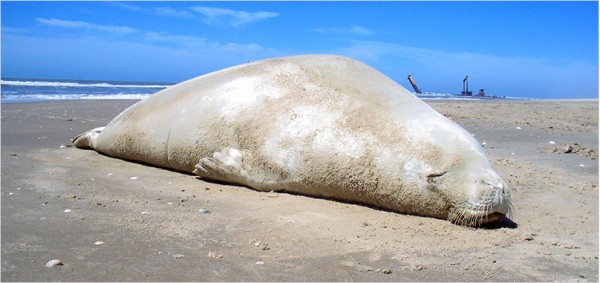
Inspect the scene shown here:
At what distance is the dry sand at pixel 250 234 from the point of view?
2.80 meters

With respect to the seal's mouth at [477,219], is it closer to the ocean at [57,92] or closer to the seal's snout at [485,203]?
the seal's snout at [485,203]

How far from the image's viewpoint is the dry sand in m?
2.80

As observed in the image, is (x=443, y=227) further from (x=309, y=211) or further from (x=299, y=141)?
(x=299, y=141)

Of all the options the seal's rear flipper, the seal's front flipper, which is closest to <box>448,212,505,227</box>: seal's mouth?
the seal's front flipper

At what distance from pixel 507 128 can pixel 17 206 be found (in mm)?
8795

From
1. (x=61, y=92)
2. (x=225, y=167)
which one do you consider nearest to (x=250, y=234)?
(x=225, y=167)

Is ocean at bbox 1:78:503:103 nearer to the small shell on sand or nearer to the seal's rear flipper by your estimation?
the seal's rear flipper

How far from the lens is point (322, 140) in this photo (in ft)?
14.5

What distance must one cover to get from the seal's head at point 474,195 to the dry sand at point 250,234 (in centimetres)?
10

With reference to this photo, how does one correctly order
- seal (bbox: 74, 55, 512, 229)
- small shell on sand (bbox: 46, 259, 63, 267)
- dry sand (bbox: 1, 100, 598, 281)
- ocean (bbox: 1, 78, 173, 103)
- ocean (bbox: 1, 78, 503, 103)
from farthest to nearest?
ocean (bbox: 1, 78, 503, 103) < ocean (bbox: 1, 78, 173, 103) < seal (bbox: 74, 55, 512, 229) < dry sand (bbox: 1, 100, 598, 281) < small shell on sand (bbox: 46, 259, 63, 267)

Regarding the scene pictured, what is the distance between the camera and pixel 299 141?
4.50 m

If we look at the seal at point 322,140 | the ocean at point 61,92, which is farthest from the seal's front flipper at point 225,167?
the ocean at point 61,92

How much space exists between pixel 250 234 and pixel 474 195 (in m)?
1.56

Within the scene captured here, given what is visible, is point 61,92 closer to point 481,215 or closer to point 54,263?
point 54,263
